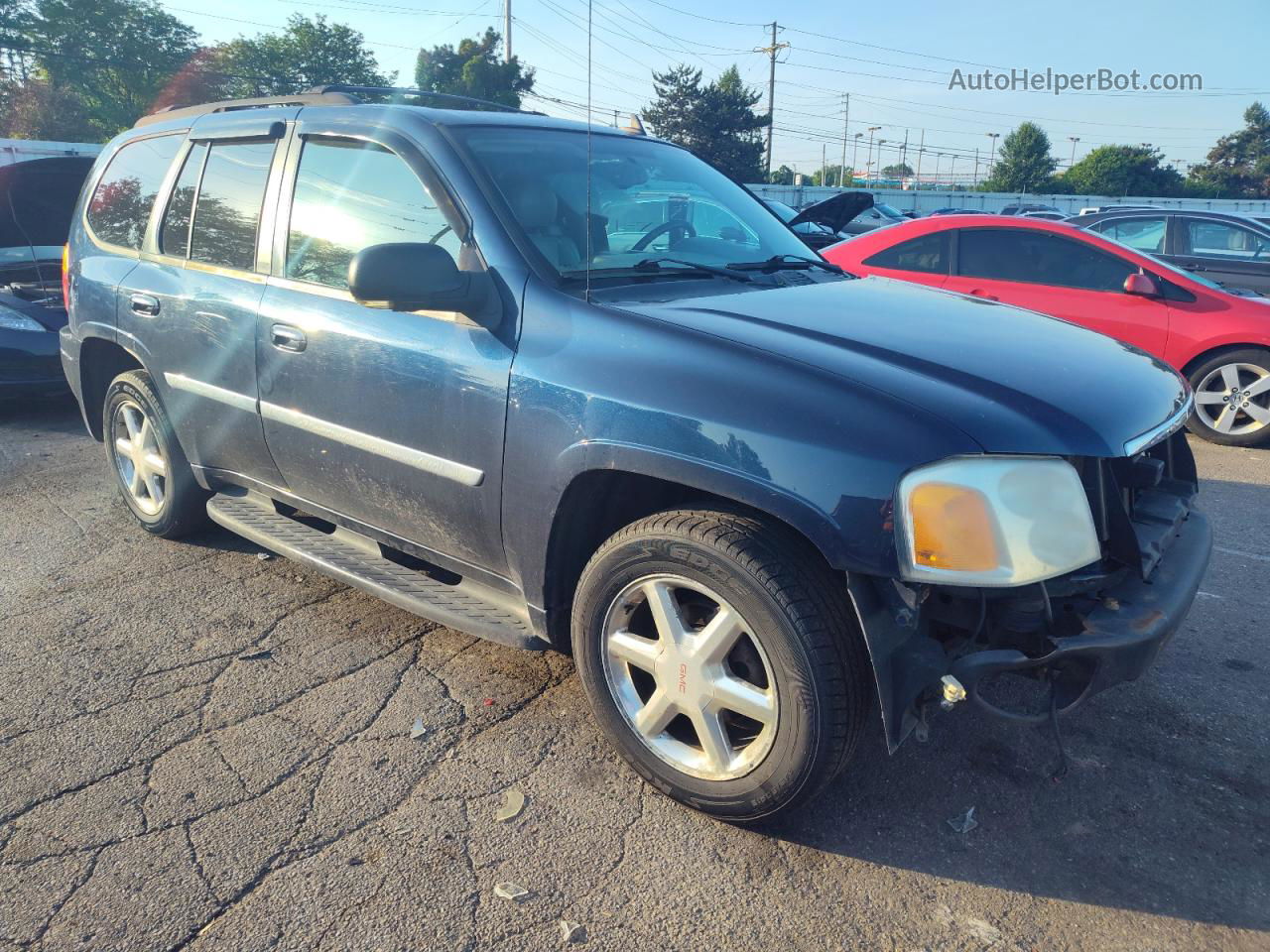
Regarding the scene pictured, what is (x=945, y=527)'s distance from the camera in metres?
2.00

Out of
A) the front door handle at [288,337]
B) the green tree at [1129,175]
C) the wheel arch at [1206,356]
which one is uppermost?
the green tree at [1129,175]

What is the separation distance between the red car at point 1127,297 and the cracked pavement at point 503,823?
141 inches

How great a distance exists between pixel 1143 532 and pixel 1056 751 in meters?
0.74

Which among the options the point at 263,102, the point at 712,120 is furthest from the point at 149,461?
the point at 712,120

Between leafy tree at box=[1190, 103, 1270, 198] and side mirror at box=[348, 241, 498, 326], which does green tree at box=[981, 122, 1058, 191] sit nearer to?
leafy tree at box=[1190, 103, 1270, 198]

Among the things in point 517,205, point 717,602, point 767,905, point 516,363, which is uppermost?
point 517,205

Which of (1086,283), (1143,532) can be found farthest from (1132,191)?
(1143,532)

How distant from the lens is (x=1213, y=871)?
2.25m

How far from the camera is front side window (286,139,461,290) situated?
9.50 feet

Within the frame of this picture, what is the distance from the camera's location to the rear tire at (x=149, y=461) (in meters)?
4.01

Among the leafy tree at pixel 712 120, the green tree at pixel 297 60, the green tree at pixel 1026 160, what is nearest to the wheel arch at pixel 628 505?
the leafy tree at pixel 712 120

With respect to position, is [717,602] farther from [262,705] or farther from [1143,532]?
[262,705]

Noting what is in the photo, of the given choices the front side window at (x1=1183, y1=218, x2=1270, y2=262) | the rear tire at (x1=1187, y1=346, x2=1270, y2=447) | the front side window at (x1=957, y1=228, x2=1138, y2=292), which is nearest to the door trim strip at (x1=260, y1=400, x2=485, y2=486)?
the front side window at (x1=957, y1=228, x2=1138, y2=292)

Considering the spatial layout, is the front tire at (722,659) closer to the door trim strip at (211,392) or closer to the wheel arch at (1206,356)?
the door trim strip at (211,392)
